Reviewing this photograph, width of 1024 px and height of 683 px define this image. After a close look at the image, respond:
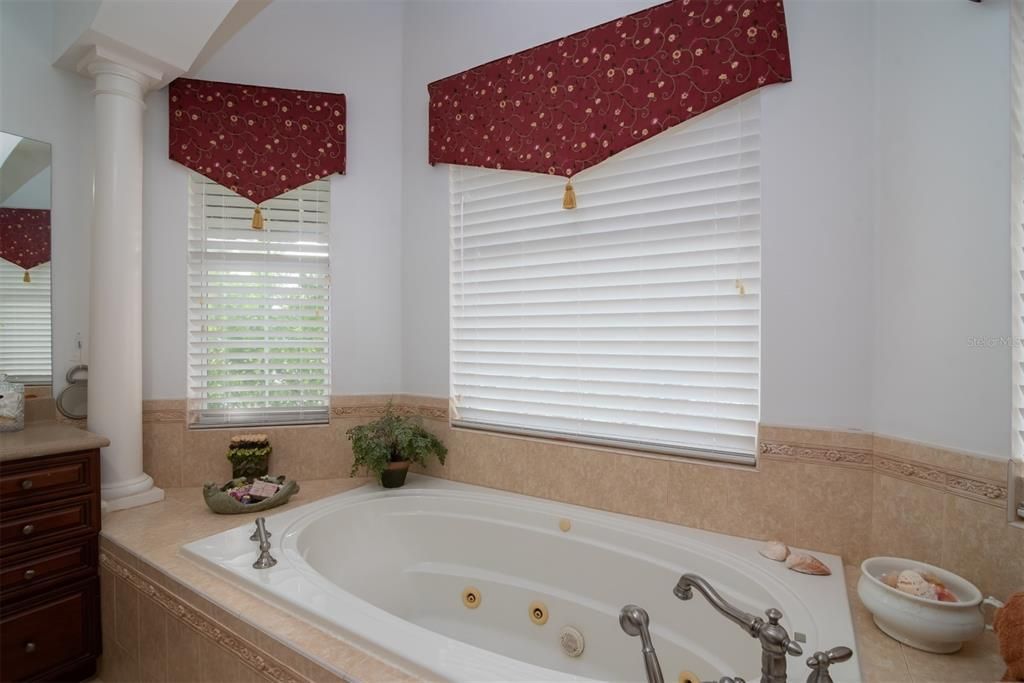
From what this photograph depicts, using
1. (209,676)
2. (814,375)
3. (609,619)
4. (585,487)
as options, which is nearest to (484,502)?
(585,487)

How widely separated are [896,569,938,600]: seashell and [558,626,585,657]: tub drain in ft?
3.39

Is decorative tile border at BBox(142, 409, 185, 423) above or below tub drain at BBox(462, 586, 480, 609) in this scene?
above

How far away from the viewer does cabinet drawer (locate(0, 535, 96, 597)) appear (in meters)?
1.69

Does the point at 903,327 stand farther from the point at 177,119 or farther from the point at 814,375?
the point at 177,119

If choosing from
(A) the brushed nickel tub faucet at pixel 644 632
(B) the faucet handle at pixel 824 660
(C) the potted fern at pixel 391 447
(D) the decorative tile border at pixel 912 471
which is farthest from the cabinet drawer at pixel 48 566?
(D) the decorative tile border at pixel 912 471

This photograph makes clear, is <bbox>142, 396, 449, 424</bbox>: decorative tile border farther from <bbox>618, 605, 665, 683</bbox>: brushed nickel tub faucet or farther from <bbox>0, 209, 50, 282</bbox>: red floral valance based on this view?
<bbox>618, 605, 665, 683</bbox>: brushed nickel tub faucet

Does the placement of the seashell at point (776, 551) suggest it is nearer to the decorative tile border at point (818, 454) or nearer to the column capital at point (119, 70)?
the decorative tile border at point (818, 454)

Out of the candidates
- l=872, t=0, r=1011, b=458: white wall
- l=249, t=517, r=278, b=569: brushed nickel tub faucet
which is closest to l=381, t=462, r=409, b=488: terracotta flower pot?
l=249, t=517, r=278, b=569: brushed nickel tub faucet

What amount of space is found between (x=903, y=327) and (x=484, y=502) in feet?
5.42

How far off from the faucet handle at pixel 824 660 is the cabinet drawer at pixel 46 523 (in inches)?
90.3

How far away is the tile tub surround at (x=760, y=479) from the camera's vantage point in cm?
136

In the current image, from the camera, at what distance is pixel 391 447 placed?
241 cm

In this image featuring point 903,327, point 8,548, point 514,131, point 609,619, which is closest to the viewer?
point 903,327

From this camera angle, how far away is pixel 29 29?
6.92ft
